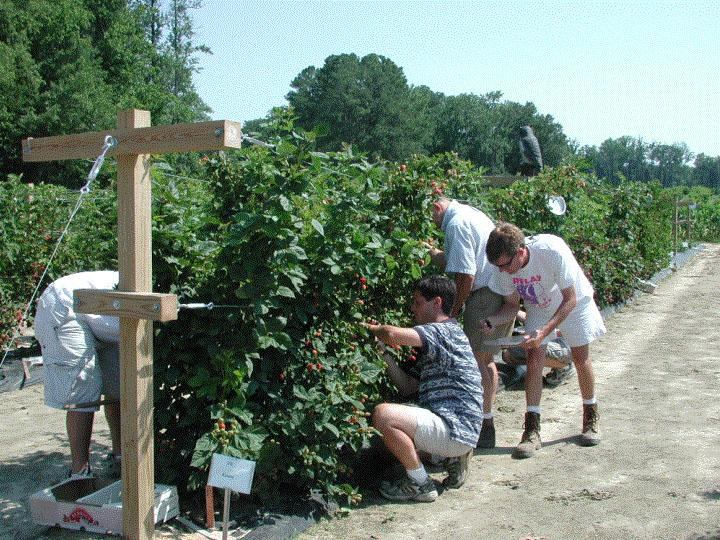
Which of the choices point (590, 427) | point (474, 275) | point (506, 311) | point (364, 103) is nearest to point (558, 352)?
point (590, 427)

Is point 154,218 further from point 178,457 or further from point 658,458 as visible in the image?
point 658,458

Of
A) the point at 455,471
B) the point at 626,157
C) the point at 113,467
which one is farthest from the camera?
the point at 626,157

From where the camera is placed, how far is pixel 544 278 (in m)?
5.35

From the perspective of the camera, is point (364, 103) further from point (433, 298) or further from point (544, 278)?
point (433, 298)

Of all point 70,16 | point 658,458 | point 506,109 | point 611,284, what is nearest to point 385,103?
point 506,109

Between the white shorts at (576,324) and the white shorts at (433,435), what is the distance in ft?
4.46

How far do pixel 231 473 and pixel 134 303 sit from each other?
866 millimetres

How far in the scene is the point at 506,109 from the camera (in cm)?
8931

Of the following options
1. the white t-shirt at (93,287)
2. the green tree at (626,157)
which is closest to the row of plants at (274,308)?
the white t-shirt at (93,287)

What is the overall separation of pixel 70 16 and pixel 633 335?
86.0ft

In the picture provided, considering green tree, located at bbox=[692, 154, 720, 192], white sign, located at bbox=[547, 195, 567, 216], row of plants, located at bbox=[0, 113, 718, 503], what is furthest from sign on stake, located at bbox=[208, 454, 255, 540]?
green tree, located at bbox=[692, 154, 720, 192]

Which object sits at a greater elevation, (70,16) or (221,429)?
(70,16)

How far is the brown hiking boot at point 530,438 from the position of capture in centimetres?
537

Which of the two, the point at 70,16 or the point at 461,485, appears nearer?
the point at 461,485
